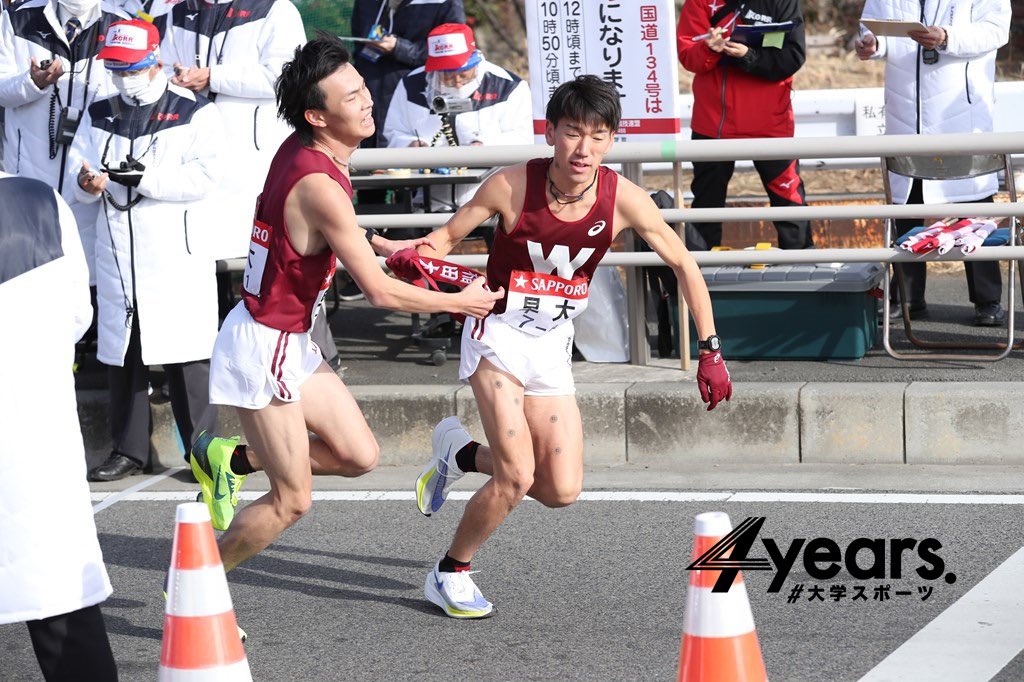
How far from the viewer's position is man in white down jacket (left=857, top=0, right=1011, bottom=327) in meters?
8.20

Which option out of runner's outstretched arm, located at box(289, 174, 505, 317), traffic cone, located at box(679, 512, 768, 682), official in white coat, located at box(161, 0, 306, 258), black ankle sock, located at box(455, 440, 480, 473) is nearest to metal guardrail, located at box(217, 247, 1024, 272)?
official in white coat, located at box(161, 0, 306, 258)

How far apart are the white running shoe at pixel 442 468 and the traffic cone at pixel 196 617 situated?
1.78 meters

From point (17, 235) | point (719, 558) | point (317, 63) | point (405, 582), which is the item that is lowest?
point (405, 582)

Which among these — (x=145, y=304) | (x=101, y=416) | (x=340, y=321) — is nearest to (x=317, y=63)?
(x=145, y=304)

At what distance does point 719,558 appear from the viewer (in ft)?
12.3

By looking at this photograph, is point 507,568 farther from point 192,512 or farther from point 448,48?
point 448,48

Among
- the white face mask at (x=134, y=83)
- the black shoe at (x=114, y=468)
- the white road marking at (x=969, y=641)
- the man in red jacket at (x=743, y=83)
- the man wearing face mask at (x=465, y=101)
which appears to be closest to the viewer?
the white road marking at (x=969, y=641)

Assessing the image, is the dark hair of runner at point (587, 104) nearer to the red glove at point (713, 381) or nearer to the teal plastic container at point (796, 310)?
the red glove at point (713, 381)

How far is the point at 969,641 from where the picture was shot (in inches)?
191

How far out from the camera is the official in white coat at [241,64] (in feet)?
26.7

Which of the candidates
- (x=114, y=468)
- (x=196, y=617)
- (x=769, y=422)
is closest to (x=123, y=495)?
(x=114, y=468)

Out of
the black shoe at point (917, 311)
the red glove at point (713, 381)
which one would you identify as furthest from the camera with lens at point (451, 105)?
the red glove at point (713, 381)

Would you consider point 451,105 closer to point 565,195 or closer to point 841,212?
point 841,212

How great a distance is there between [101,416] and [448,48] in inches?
114
